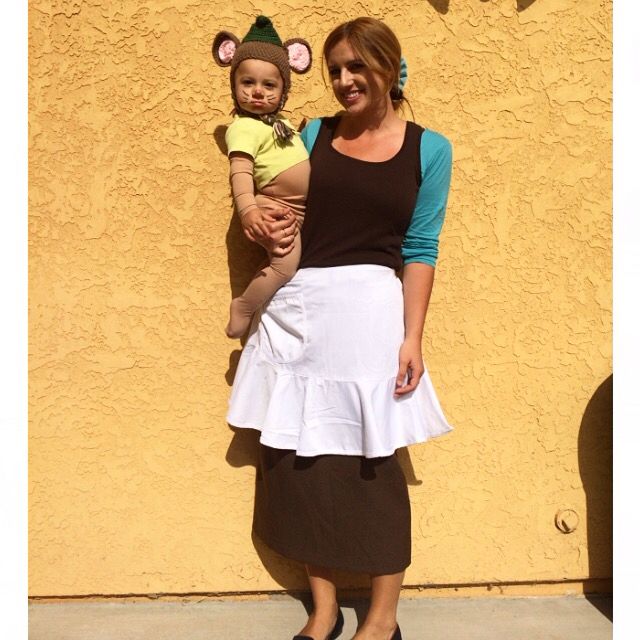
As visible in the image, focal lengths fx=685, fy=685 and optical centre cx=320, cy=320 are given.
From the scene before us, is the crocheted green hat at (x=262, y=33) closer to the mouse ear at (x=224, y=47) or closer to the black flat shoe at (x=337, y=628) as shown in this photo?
the mouse ear at (x=224, y=47)

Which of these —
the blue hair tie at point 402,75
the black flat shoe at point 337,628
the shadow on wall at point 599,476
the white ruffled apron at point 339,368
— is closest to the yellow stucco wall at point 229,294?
the shadow on wall at point 599,476

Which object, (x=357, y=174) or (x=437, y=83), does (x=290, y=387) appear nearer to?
(x=357, y=174)

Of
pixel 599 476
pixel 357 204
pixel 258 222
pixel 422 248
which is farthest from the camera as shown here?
pixel 599 476

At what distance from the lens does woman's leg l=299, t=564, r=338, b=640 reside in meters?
2.63

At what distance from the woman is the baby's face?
22 cm

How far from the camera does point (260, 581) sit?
2.93 metres

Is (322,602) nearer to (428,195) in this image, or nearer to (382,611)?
(382,611)

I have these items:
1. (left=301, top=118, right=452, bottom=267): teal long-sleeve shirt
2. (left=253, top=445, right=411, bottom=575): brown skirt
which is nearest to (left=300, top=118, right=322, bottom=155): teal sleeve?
(left=301, top=118, right=452, bottom=267): teal long-sleeve shirt

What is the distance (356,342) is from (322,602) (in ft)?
3.46

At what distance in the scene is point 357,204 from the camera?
2424 millimetres

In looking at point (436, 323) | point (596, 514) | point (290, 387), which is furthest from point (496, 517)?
point (290, 387)

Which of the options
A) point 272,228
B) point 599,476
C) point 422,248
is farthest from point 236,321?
point 599,476

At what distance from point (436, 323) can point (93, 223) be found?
1.46 metres

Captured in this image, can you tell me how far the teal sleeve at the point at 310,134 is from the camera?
2.53m
